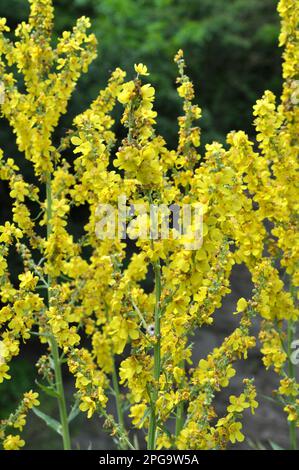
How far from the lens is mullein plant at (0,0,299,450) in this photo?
242 centimetres

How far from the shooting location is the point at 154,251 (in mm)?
2471

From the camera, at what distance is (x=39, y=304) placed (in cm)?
300

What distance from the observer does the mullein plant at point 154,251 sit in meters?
2.42

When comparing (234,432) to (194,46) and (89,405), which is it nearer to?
(89,405)

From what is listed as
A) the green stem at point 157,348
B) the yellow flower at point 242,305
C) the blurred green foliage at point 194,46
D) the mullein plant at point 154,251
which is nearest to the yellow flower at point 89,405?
the mullein plant at point 154,251

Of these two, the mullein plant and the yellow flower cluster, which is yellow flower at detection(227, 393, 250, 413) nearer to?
the mullein plant

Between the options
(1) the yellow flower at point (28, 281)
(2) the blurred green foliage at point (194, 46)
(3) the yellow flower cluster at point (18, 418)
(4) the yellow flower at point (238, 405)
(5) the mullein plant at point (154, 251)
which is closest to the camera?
(5) the mullein plant at point (154, 251)

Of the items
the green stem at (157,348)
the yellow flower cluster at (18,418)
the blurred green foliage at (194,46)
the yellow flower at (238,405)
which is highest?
the blurred green foliage at (194,46)

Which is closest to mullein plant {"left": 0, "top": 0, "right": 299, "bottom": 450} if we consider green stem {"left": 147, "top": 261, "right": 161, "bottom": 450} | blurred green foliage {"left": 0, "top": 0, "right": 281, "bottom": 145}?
green stem {"left": 147, "top": 261, "right": 161, "bottom": 450}

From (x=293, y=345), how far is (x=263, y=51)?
7.52 meters

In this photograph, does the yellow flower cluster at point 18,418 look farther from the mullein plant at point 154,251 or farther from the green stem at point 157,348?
the green stem at point 157,348

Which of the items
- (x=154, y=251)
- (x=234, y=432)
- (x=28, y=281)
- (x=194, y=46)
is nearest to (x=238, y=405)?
(x=234, y=432)

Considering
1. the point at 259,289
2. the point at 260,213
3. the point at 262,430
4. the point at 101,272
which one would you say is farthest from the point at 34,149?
the point at 262,430

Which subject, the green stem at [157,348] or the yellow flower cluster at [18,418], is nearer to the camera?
the green stem at [157,348]
